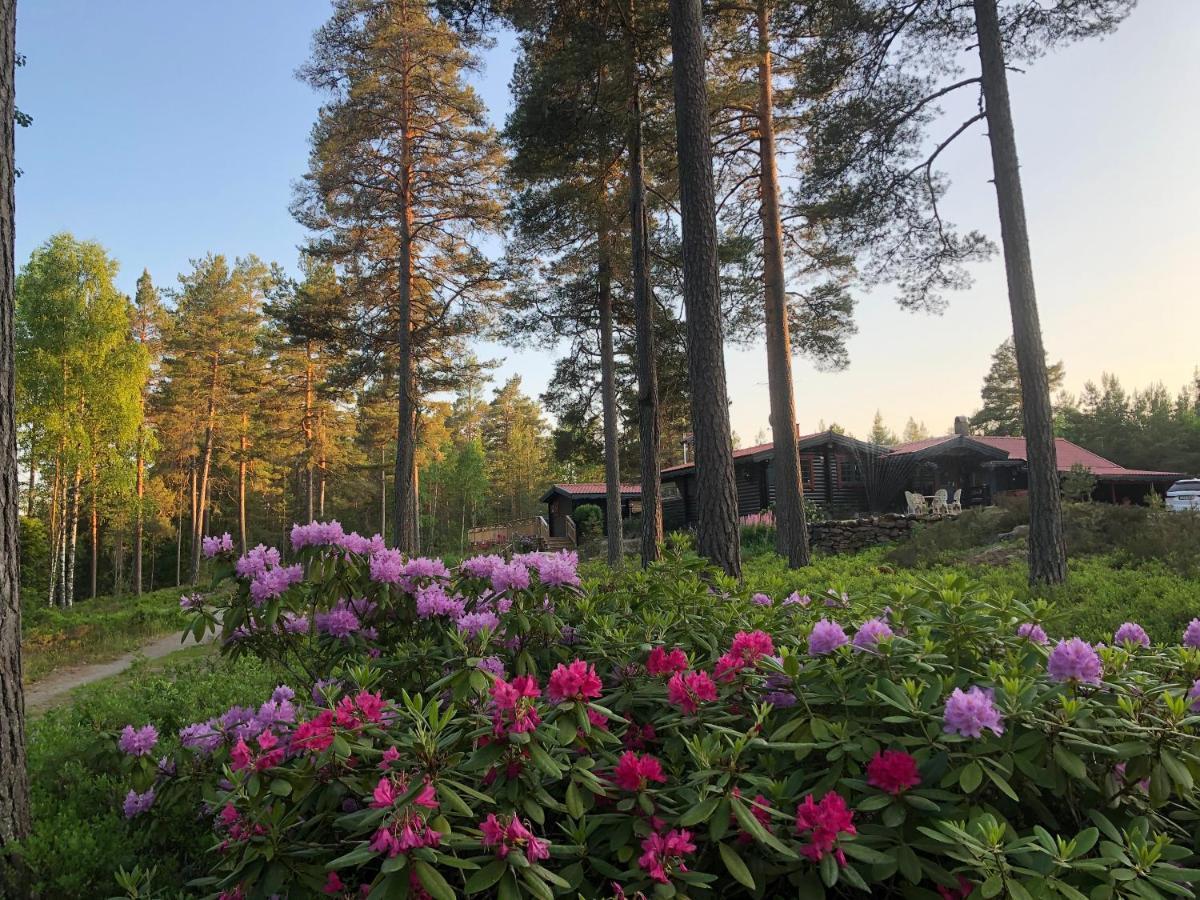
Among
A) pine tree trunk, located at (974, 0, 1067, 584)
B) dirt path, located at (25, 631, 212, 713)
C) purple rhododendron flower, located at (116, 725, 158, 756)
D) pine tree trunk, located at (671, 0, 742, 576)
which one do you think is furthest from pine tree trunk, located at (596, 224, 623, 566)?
purple rhododendron flower, located at (116, 725, 158, 756)

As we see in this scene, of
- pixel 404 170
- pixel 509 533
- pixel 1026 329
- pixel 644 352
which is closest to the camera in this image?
pixel 1026 329

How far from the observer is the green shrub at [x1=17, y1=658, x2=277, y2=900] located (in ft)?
7.43

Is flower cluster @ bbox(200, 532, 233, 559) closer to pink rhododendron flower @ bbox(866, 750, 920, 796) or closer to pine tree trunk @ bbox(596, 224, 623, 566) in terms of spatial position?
pink rhododendron flower @ bbox(866, 750, 920, 796)

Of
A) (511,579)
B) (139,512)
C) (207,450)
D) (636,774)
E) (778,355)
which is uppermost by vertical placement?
(207,450)

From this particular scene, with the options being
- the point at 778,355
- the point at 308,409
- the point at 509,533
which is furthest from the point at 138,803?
the point at 509,533

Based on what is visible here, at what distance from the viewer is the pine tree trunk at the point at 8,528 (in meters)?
2.41

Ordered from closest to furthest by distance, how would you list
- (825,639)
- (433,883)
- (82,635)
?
(433,883) < (825,639) < (82,635)

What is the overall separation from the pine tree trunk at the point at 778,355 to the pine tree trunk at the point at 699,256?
5225 mm

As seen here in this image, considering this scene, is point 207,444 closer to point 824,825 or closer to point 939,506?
point 939,506

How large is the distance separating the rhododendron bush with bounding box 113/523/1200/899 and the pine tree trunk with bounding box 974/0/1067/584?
5914 mm

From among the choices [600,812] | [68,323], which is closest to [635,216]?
[600,812]

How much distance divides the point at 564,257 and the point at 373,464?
24040mm

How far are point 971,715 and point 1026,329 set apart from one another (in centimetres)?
743

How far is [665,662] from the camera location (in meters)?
1.90
